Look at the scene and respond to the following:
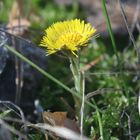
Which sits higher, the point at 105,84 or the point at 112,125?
the point at 105,84

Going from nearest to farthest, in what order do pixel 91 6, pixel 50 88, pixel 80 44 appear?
A: 1. pixel 80 44
2. pixel 50 88
3. pixel 91 6

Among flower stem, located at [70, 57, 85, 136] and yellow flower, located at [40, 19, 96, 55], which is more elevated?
yellow flower, located at [40, 19, 96, 55]

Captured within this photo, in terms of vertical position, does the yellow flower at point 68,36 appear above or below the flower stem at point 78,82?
above

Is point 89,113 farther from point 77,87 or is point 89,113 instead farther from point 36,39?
point 36,39

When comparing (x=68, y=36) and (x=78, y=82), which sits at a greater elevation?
(x=68, y=36)

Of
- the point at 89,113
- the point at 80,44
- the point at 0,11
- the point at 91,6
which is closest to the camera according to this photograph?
the point at 80,44

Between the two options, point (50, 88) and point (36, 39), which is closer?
point (50, 88)

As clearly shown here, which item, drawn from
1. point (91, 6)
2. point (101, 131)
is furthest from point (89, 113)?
point (91, 6)

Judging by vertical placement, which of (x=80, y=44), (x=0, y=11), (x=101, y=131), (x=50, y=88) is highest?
(x=0, y=11)
